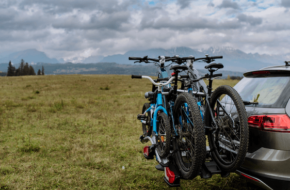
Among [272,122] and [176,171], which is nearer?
[272,122]

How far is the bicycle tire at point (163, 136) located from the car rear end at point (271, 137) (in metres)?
1.03

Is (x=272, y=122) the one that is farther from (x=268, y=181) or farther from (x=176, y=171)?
(x=176, y=171)

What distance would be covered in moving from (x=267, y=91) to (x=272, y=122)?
0.62m

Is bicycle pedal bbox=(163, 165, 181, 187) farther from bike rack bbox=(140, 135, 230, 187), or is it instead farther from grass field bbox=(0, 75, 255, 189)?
grass field bbox=(0, 75, 255, 189)

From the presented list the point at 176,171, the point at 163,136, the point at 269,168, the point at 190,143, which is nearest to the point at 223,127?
the point at 190,143

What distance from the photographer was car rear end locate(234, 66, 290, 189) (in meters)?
2.35

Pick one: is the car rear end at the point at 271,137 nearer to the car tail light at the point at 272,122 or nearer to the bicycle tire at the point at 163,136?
the car tail light at the point at 272,122

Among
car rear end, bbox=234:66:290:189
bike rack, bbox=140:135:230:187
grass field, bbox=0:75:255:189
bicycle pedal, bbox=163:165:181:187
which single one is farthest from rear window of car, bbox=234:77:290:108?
grass field, bbox=0:75:255:189

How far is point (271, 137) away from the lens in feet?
7.98

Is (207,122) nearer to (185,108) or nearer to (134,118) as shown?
(185,108)

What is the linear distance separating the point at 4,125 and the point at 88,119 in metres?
3.05

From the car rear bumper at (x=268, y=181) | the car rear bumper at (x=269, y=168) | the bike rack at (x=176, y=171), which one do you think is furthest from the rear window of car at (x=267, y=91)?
the bike rack at (x=176, y=171)

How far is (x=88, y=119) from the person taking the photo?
29.2 feet

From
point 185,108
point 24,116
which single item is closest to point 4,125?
point 24,116
